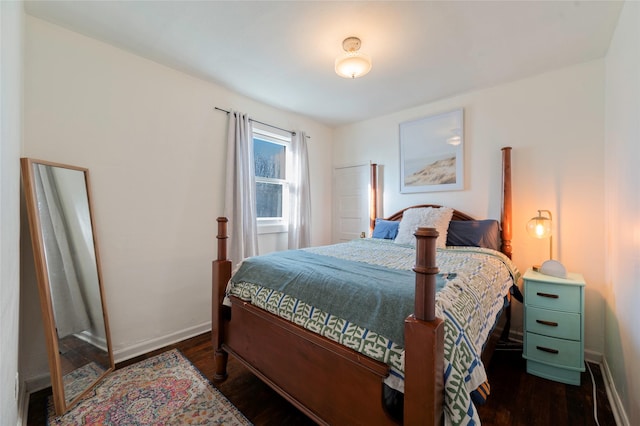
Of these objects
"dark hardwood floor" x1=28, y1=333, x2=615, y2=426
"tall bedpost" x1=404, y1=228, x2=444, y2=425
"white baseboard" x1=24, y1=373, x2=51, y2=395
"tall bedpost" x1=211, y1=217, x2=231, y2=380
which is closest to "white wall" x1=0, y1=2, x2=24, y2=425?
"white baseboard" x1=24, y1=373, x2=51, y2=395

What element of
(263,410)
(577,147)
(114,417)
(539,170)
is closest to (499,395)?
(263,410)

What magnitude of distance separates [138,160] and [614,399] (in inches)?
148

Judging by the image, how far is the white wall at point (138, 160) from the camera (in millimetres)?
1809

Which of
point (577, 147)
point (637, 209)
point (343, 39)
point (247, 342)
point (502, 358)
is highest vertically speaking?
point (343, 39)

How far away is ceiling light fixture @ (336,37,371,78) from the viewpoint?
1.81 m

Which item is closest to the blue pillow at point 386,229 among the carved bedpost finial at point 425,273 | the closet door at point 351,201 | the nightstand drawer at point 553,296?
the closet door at point 351,201

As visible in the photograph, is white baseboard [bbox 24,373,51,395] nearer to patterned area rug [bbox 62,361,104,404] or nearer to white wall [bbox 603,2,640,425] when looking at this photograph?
patterned area rug [bbox 62,361,104,404]

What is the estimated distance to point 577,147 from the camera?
2230 millimetres

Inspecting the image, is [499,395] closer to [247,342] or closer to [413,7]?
[247,342]

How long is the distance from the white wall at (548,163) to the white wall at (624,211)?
124mm

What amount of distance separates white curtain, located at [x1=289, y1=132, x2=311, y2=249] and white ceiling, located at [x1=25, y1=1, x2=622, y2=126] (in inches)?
35.7

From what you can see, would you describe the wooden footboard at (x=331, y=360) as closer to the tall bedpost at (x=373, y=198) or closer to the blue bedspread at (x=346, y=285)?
the blue bedspread at (x=346, y=285)

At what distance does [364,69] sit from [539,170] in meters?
1.91

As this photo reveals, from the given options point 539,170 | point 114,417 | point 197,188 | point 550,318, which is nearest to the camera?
point 114,417
